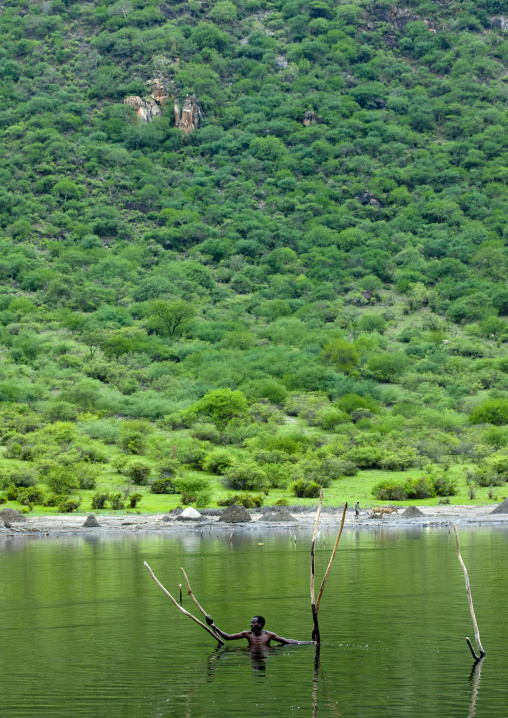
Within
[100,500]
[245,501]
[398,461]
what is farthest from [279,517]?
[398,461]

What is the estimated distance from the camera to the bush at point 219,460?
5944 cm

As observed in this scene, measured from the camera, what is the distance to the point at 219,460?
59469 millimetres

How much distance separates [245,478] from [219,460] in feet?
11.6

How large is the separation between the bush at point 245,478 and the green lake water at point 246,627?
72.5ft

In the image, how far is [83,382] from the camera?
8394cm

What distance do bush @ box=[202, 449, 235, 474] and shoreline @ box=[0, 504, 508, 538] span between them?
11.7 m

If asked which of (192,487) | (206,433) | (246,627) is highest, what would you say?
(206,433)

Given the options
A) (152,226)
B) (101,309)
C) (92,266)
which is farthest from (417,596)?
(152,226)

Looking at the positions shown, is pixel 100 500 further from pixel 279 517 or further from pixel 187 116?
pixel 187 116

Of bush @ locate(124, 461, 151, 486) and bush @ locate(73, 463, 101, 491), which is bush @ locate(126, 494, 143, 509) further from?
bush @ locate(124, 461, 151, 486)

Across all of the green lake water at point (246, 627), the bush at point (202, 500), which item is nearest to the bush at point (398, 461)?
the bush at point (202, 500)

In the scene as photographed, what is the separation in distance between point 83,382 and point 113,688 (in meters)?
70.4

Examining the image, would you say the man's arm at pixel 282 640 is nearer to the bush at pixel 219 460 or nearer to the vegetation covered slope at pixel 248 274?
the vegetation covered slope at pixel 248 274

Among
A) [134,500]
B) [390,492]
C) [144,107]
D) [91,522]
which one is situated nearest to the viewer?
[91,522]
